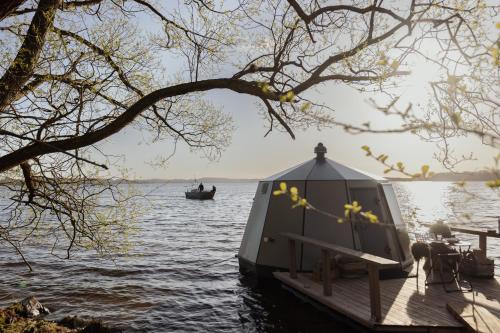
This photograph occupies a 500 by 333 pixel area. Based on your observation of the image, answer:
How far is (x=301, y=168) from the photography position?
40.7 ft

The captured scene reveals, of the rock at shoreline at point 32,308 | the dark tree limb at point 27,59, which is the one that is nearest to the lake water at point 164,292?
the rock at shoreline at point 32,308

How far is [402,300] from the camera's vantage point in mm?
8617

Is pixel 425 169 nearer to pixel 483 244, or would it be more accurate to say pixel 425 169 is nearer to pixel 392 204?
pixel 483 244

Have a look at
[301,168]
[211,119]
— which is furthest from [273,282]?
[211,119]

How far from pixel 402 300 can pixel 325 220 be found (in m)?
3.26

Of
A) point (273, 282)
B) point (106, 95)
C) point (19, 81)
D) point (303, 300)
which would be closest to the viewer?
point (19, 81)

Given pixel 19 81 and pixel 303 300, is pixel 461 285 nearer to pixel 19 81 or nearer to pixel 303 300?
pixel 303 300

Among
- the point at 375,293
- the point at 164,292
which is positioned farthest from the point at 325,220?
the point at 164,292

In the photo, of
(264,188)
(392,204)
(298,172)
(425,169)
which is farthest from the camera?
(264,188)

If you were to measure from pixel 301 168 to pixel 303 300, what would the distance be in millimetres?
3986

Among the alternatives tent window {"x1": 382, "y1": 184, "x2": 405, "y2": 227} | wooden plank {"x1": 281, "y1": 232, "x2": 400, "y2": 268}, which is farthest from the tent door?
wooden plank {"x1": 281, "y1": 232, "x2": 400, "y2": 268}

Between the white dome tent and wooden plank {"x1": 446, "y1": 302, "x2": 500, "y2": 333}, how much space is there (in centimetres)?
326

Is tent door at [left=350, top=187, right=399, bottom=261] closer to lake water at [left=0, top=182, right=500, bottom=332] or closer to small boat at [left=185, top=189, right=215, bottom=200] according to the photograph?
lake water at [left=0, top=182, right=500, bottom=332]

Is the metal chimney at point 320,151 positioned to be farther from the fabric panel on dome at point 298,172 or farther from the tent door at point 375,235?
the tent door at point 375,235
